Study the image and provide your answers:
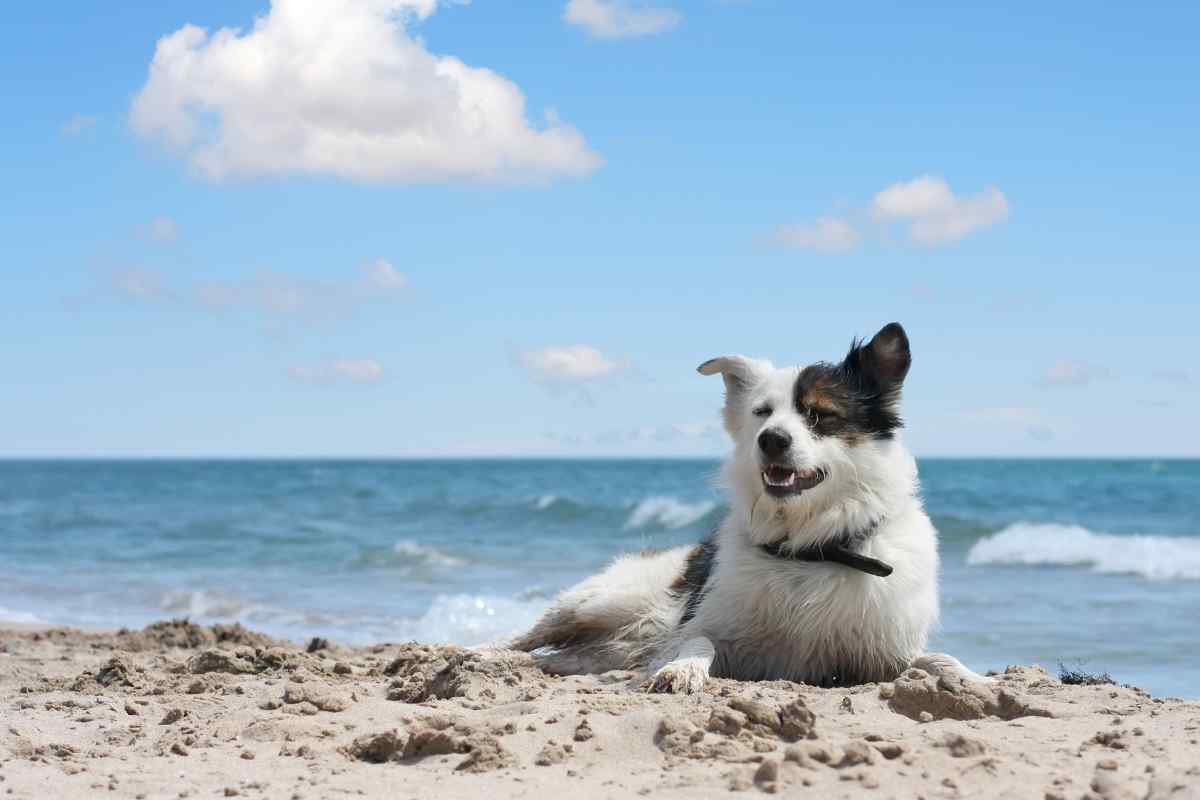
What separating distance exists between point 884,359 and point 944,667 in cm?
142

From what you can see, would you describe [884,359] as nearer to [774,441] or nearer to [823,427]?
[823,427]

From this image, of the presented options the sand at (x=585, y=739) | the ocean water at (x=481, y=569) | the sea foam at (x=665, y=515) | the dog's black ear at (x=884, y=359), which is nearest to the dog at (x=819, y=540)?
the dog's black ear at (x=884, y=359)

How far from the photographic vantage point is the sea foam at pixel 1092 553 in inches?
648

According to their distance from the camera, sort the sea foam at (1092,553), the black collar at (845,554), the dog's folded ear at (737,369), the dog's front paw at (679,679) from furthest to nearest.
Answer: the sea foam at (1092,553), the dog's folded ear at (737,369), the black collar at (845,554), the dog's front paw at (679,679)

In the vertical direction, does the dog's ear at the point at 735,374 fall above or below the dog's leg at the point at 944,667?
above

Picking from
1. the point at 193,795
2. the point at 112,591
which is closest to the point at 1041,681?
the point at 193,795

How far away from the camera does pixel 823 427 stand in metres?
5.55

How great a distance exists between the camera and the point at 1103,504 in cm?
3716

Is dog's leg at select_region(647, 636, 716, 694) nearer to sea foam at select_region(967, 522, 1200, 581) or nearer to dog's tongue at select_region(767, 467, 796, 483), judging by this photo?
dog's tongue at select_region(767, 467, 796, 483)

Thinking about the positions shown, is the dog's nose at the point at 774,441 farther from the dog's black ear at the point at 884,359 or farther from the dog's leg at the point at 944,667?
the dog's leg at the point at 944,667

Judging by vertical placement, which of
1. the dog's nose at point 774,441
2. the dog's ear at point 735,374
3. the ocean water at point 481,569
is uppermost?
the dog's ear at point 735,374

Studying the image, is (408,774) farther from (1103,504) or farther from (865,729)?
(1103,504)

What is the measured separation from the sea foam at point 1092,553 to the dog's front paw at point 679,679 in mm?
12153

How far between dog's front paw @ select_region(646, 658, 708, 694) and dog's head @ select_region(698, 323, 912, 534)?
86 cm
